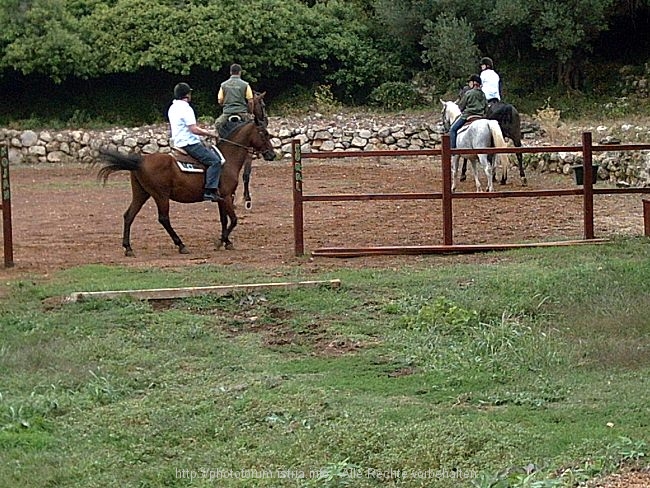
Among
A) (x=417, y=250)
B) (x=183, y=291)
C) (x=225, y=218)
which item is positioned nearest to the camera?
(x=183, y=291)

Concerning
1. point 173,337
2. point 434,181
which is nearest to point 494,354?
point 173,337

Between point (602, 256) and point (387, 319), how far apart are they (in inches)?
121

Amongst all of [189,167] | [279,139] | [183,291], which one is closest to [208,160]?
[189,167]

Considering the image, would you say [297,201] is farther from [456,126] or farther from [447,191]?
[456,126]

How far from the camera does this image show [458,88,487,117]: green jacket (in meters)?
17.4

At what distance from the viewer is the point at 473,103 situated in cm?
1741

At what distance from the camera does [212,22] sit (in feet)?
91.9

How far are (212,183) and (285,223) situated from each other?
2.63 m

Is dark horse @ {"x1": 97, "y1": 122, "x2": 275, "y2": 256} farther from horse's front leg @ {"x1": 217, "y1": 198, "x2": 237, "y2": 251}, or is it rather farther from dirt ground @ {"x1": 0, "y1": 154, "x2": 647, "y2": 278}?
dirt ground @ {"x1": 0, "y1": 154, "x2": 647, "y2": 278}

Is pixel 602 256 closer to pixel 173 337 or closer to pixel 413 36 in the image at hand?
pixel 173 337

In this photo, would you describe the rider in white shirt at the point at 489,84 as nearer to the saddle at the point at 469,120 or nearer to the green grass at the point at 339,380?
the saddle at the point at 469,120

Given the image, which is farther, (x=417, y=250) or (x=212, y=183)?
(x=212, y=183)

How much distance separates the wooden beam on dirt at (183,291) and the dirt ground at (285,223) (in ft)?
4.17

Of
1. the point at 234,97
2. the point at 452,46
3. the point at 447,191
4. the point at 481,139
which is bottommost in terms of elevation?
the point at 447,191
